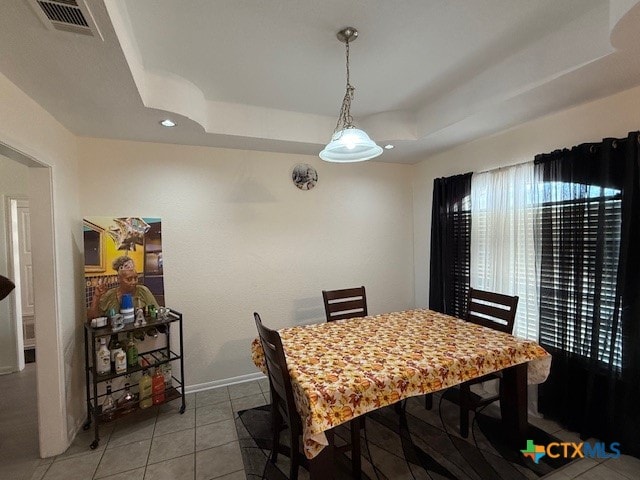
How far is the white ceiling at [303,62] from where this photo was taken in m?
1.50

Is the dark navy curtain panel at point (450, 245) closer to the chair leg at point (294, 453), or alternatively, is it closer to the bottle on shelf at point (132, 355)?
the chair leg at point (294, 453)

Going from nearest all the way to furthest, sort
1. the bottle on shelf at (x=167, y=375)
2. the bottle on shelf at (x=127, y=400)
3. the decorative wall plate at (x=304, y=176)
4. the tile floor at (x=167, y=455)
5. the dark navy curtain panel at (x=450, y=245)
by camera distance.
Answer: the tile floor at (x=167, y=455)
the bottle on shelf at (x=127, y=400)
the bottle on shelf at (x=167, y=375)
the dark navy curtain panel at (x=450, y=245)
the decorative wall plate at (x=304, y=176)

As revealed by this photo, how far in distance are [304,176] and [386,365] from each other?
220cm

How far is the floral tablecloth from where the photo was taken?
137 centimetres

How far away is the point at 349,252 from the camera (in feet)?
11.4

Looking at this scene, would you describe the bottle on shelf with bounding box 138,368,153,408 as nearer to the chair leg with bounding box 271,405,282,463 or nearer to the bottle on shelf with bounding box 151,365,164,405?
the bottle on shelf with bounding box 151,365,164,405

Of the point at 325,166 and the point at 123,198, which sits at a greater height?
the point at 325,166

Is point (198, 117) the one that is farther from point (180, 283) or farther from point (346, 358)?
point (346, 358)

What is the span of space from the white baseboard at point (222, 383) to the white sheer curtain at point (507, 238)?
2433 millimetres

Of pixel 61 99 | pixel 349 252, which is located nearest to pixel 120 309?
pixel 61 99

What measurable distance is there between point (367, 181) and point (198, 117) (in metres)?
1.99

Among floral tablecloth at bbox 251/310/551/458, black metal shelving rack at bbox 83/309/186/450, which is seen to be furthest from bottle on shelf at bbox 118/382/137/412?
floral tablecloth at bbox 251/310/551/458

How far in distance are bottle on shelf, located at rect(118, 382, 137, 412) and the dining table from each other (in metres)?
1.21

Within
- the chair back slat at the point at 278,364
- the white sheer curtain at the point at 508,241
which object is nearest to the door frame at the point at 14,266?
the chair back slat at the point at 278,364
